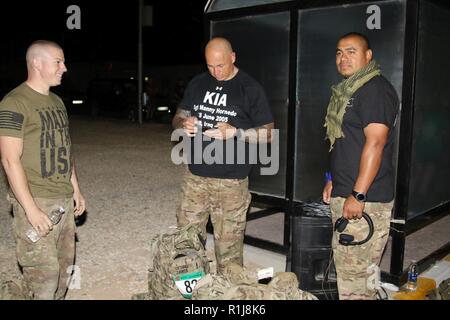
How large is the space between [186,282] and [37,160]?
1.22 meters

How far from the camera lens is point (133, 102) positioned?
67.9 feet

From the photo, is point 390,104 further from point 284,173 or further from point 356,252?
point 284,173

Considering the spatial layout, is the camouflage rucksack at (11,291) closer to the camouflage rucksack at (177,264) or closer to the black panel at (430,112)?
the camouflage rucksack at (177,264)

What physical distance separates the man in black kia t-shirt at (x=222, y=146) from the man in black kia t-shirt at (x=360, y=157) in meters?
0.74

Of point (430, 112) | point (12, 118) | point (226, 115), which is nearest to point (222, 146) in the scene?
point (226, 115)

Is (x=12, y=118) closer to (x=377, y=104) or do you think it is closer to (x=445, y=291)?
(x=377, y=104)

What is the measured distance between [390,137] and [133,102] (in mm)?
18758

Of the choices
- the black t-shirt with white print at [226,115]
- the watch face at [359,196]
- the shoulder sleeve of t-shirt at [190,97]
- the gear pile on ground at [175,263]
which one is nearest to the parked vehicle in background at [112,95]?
the shoulder sleeve of t-shirt at [190,97]

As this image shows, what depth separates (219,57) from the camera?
11.0ft

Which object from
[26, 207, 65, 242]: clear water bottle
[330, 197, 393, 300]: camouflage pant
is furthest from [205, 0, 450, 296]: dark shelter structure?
[26, 207, 65, 242]: clear water bottle

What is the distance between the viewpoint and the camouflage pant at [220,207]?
3531 mm

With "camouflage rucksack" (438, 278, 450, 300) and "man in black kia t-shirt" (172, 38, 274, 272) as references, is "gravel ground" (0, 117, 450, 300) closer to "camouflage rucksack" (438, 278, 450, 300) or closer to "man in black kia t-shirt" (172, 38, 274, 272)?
"man in black kia t-shirt" (172, 38, 274, 272)

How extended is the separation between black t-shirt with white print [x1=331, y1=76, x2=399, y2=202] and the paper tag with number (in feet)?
3.54

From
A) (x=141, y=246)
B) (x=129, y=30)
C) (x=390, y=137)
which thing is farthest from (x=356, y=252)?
(x=129, y=30)
